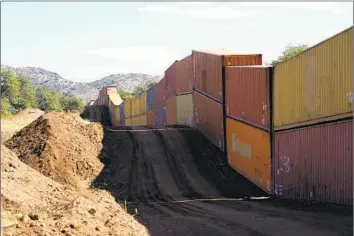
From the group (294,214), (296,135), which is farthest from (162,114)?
(294,214)

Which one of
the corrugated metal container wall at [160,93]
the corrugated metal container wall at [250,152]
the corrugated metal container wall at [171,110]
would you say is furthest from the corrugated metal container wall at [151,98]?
the corrugated metal container wall at [250,152]

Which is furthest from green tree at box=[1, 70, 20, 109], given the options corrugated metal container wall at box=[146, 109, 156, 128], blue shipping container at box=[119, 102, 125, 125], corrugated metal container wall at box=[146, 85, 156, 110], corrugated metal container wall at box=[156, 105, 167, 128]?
corrugated metal container wall at box=[156, 105, 167, 128]

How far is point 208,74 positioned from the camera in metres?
31.5

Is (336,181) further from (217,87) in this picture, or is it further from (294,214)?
(217,87)

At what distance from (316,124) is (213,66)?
1351 centimetres

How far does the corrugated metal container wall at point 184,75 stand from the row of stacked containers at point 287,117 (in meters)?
1.80

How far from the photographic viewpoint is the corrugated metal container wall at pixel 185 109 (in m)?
37.4

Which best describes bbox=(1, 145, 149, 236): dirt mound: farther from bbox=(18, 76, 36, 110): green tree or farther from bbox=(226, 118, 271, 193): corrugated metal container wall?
bbox=(18, 76, 36, 110): green tree

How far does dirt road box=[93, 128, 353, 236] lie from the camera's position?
14.2m

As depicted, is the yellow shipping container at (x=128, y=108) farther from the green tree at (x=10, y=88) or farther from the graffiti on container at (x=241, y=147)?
the graffiti on container at (x=241, y=147)

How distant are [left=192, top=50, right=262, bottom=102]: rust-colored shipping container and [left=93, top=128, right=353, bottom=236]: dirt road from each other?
3738mm

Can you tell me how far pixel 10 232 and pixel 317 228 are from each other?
357 inches

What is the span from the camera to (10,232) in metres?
8.47

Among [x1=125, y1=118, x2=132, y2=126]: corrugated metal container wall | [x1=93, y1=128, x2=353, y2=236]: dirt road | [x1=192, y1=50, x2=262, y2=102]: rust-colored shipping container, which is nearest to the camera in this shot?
[x1=93, y1=128, x2=353, y2=236]: dirt road
